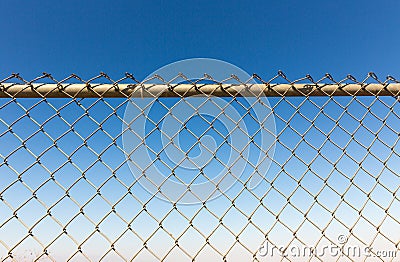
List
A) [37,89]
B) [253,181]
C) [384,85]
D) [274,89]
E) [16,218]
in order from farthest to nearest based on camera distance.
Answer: [384,85], [274,89], [253,181], [37,89], [16,218]

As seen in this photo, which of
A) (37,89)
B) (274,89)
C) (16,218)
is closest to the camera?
(16,218)

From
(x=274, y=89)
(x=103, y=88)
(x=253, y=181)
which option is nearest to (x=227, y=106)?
(x=274, y=89)

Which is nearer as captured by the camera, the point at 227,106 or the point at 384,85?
the point at 227,106

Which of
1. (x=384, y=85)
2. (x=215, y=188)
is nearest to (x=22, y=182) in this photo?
(x=215, y=188)

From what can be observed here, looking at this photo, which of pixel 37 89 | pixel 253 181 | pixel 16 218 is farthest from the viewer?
pixel 253 181

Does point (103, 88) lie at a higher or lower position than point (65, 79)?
higher

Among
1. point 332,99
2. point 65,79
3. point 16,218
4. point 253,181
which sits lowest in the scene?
point 16,218

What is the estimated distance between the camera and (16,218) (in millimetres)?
1462

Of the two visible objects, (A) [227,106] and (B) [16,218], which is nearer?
(B) [16,218]

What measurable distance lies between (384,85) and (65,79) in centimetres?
210

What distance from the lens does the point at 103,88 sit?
1736 mm

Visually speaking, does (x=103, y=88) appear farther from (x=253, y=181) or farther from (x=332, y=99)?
(x=332, y=99)

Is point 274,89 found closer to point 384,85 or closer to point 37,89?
point 384,85

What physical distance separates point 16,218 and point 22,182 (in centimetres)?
17
